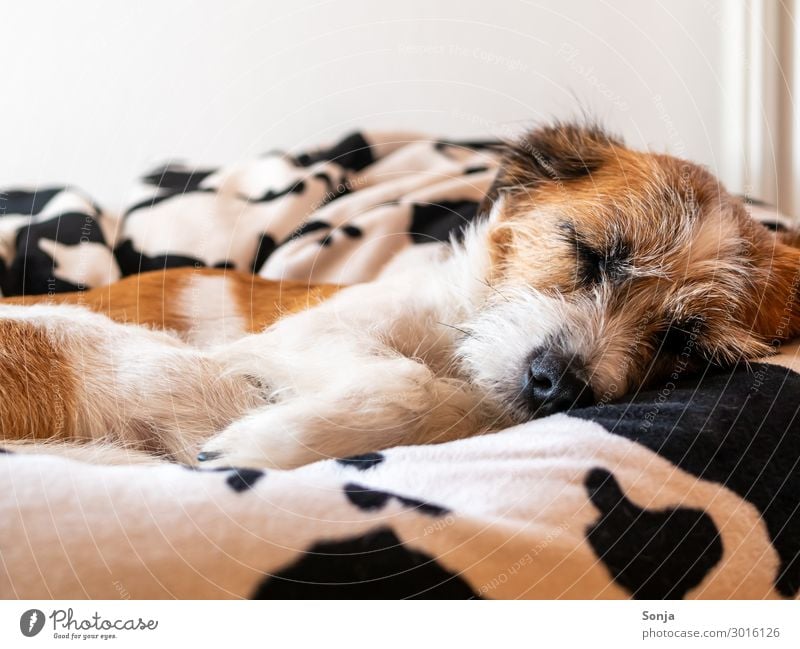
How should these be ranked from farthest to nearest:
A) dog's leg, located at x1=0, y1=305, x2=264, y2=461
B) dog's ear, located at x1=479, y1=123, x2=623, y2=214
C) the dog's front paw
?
dog's ear, located at x1=479, y1=123, x2=623, y2=214
dog's leg, located at x1=0, y1=305, x2=264, y2=461
the dog's front paw

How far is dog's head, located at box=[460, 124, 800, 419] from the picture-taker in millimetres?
1746

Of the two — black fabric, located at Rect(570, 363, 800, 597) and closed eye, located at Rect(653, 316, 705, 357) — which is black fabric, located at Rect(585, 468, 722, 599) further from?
closed eye, located at Rect(653, 316, 705, 357)

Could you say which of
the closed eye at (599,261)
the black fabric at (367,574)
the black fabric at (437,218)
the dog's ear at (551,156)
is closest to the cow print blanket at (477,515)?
the black fabric at (367,574)

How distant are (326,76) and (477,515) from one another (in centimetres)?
247

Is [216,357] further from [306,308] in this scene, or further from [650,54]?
[650,54]

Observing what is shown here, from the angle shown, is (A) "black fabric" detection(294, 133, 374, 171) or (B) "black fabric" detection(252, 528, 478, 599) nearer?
(B) "black fabric" detection(252, 528, 478, 599)

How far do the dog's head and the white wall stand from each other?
2.87 ft

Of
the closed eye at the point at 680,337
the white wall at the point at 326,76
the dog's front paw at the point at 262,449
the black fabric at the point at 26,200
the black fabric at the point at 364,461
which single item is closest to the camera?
the black fabric at the point at 364,461

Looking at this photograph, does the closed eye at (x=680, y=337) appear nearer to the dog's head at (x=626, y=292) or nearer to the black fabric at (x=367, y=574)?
the dog's head at (x=626, y=292)

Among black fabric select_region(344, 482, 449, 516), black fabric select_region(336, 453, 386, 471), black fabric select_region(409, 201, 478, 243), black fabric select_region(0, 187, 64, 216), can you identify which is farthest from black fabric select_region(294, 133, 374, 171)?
black fabric select_region(344, 482, 449, 516)

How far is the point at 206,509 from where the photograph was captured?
3.77 ft

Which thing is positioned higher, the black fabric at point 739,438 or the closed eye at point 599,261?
the closed eye at point 599,261

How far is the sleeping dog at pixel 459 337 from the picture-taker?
1.65 meters
